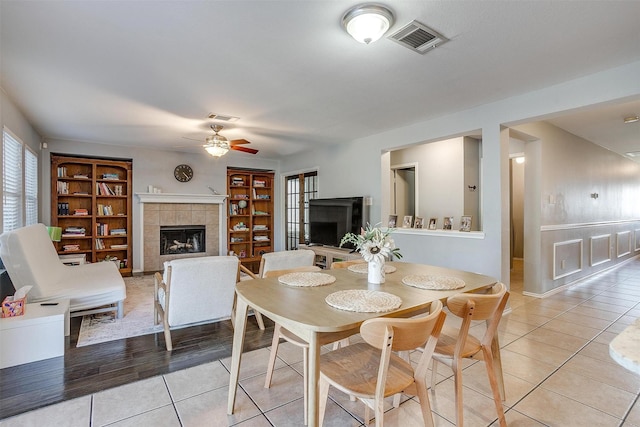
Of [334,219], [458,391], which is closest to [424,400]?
[458,391]

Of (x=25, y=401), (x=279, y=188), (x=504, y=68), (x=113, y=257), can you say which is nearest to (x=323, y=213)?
(x=279, y=188)

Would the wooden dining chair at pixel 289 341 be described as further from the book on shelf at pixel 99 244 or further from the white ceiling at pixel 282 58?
the book on shelf at pixel 99 244

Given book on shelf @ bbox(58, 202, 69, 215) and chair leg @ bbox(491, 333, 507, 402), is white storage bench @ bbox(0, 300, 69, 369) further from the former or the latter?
book on shelf @ bbox(58, 202, 69, 215)

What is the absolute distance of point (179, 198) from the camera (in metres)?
6.55

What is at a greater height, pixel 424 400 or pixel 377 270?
pixel 377 270

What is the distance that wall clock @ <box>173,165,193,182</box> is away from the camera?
662 cm

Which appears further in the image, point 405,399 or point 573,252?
point 573,252

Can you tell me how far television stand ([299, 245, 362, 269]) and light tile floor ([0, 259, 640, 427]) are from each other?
2.51 meters

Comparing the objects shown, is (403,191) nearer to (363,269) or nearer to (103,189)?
(363,269)

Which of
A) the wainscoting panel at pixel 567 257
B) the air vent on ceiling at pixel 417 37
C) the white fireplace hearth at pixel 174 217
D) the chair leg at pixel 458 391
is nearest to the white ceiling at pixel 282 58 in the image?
the air vent on ceiling at pixel 417 37

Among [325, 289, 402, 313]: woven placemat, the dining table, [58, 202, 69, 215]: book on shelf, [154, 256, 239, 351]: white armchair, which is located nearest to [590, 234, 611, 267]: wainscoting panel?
the dining table

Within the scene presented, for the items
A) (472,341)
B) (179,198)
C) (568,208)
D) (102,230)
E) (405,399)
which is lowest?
(405,399)

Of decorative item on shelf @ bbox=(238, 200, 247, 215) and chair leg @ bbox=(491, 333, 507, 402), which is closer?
chair leg @ bbox=(491, 333, 507, 402)

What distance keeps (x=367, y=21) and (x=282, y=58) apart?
2.81ft
